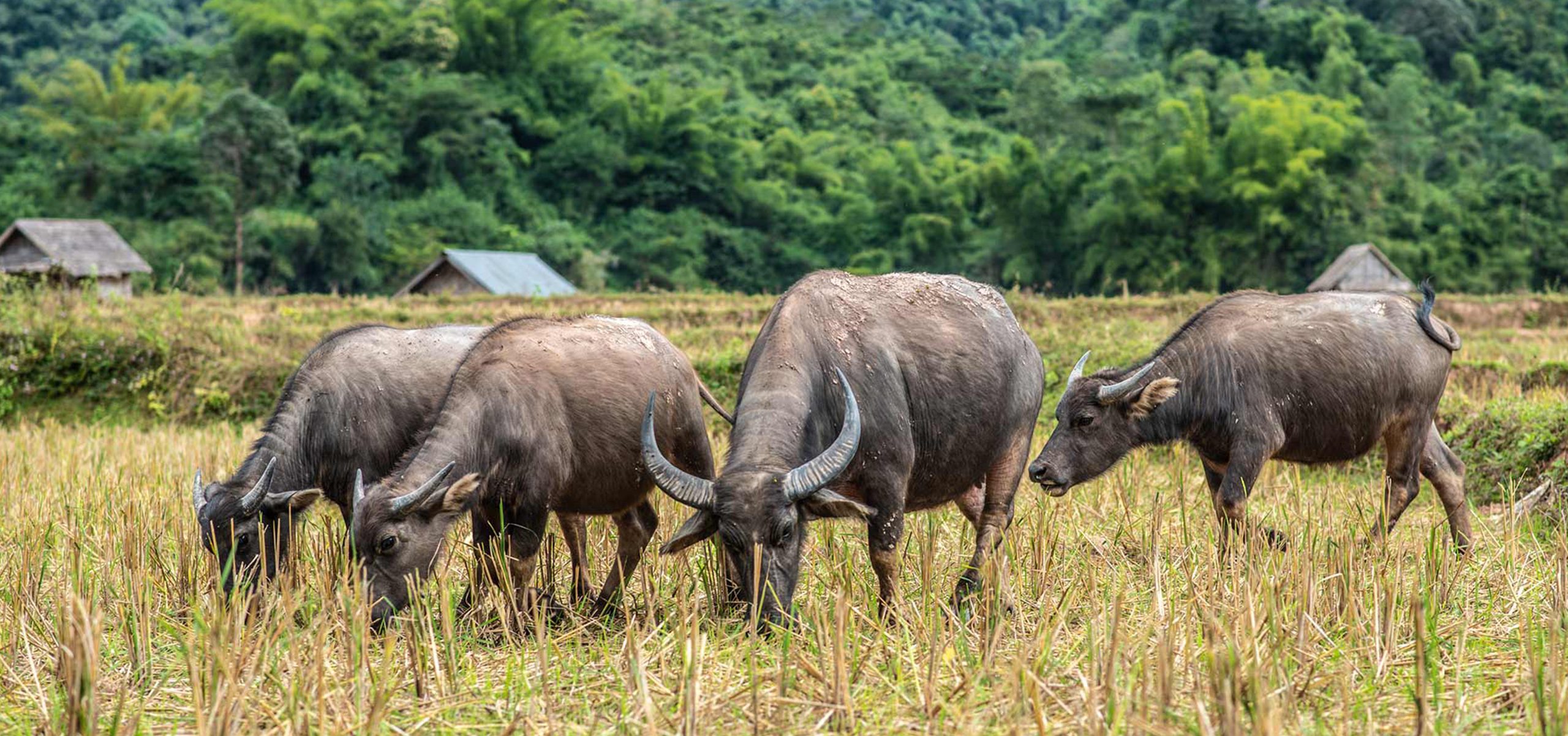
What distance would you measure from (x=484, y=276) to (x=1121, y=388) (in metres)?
22.5

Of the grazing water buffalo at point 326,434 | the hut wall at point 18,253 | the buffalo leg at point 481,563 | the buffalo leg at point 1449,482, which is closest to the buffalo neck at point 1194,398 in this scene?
the buffalo leg at point 1449,482

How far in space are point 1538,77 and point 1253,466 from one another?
5547cm

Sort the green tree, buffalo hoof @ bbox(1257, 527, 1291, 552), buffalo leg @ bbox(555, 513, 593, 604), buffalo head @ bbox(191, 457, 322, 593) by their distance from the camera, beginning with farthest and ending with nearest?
the green tree
buffalo leg @ bbox(555, 513, 593, 604)
buffalo head @ bbox(191, 457, 322, 593)
buffalo hoof @ bbox(1257, 527, 1291, 552)

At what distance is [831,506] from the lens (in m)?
4.32

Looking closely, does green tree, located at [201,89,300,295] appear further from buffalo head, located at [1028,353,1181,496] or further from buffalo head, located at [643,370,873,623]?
buffalo head, located at [643,370,873,623]

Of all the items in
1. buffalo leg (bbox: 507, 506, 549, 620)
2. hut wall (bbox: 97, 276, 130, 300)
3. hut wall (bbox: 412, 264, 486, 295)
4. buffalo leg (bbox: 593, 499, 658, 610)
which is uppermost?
buffalo leg (bbox: 507, 506, 549, 620)

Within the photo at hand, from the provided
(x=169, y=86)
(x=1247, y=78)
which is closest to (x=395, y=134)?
(x=169, y=86)

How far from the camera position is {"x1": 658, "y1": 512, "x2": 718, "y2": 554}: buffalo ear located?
4.30 meters

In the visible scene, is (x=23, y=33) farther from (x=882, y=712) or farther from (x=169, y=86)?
(x=882, y=712)

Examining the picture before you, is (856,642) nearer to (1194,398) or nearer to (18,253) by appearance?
(1194,398)

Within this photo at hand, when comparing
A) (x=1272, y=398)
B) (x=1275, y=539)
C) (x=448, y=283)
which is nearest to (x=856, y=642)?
(x=1275, y=539)

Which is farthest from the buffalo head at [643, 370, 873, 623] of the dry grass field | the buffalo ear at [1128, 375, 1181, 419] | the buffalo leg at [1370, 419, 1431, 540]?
the buffalo leg at [1370, 419, 1431, 540]

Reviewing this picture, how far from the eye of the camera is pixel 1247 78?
47.2 metres

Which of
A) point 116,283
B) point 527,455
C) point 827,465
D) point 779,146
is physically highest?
point 827,465
